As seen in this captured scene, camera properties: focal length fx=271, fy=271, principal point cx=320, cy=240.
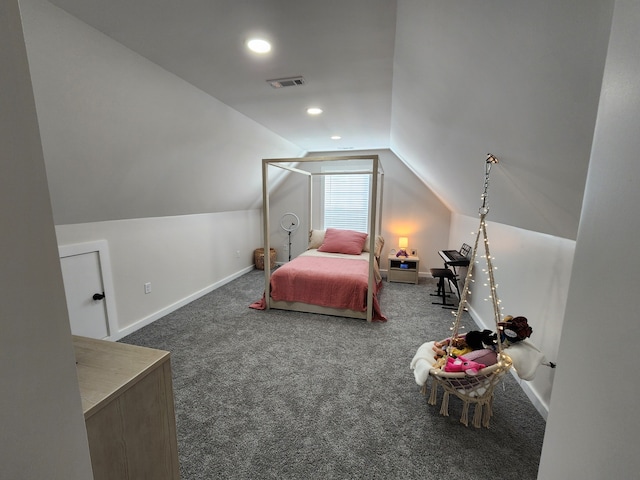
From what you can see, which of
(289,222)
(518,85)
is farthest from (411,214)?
(518,85)

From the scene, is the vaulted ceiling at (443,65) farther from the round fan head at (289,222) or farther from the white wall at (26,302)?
the round fan head at (289,222)

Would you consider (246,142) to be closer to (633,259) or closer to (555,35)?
(555,35)

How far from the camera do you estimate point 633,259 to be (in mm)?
491

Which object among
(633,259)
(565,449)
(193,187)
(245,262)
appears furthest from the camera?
(245,262)

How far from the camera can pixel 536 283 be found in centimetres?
194

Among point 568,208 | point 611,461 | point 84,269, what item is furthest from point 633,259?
point 84,269

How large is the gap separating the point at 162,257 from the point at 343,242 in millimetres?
2580

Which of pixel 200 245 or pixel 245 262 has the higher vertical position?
pixel 200 245

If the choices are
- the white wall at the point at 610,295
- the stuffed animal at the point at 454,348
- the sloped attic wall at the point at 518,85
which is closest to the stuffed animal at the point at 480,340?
the stuffed animal at the point at 454,348

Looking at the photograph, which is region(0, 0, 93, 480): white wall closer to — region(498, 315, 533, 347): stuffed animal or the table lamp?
region(498, 315, 533, 347): stuffed animal

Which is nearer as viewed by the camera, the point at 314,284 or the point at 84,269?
the point at 84,269

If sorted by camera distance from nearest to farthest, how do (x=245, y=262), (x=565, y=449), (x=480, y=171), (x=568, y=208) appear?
(x=565, y=449) → (x=568, y=208) → (x=480, y=171) → (x=245, y=262)

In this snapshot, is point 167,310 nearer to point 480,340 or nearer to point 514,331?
point 480,340

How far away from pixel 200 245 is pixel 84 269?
1530 millimetres
